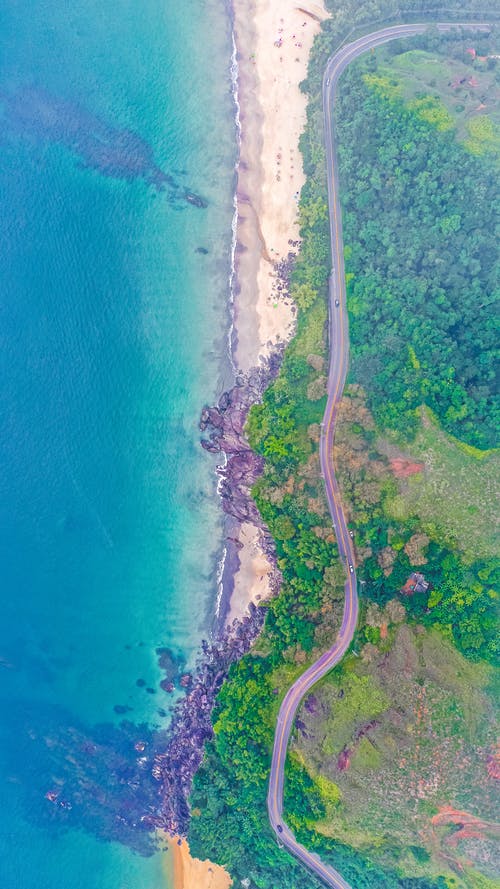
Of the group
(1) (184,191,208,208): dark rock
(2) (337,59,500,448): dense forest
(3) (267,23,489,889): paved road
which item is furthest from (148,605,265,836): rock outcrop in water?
(1) (184,191,208,208): dark rock

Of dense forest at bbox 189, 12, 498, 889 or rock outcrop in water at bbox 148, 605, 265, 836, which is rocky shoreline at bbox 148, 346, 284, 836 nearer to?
rock outcrop in water at bbox 148, 605, 265, 836

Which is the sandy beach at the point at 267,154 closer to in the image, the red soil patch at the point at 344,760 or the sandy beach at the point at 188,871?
the red soil patch at the point at 344,760

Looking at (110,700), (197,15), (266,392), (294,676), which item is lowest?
(110,700)

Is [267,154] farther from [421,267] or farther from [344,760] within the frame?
[344,760]

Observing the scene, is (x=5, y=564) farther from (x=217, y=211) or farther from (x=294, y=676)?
(x=217, y=211)

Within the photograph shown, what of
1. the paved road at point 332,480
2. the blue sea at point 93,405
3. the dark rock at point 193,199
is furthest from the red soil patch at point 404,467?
the dark rock at point 193,199

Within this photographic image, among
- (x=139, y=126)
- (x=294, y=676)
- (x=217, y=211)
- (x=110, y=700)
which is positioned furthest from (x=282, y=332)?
(x=110, y=700)

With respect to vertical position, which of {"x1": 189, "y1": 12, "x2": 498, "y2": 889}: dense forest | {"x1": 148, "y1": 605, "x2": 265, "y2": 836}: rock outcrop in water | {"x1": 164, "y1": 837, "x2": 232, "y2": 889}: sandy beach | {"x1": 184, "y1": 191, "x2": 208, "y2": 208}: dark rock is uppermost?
{"x1": 184, "y1": 191, "x2": 208, "y2": 208}: dark rock
